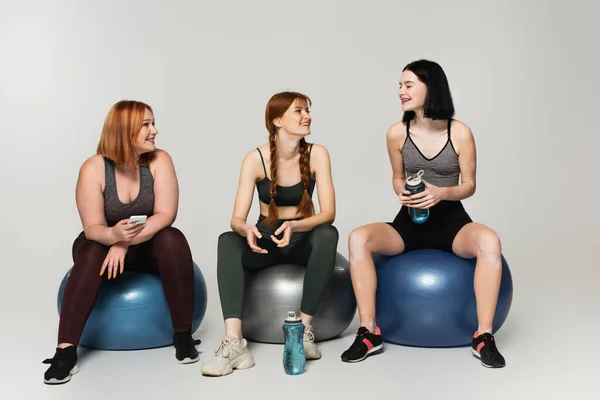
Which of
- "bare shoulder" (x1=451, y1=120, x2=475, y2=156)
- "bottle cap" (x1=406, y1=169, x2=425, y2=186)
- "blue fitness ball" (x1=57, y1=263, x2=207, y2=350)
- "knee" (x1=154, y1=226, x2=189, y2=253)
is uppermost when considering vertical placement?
"bare shoulder" (x1=451, y1=120, x2=475, y2=156)

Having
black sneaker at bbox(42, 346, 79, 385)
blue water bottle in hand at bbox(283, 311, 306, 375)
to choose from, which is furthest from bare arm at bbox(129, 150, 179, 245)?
blue water bottle in hand at bbox(283, 311, 306, 375)

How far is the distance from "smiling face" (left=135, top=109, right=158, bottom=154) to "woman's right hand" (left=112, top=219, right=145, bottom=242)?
46cm

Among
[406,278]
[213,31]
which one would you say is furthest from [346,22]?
[406,278]

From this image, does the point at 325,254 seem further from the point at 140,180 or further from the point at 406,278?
the point at 140,180

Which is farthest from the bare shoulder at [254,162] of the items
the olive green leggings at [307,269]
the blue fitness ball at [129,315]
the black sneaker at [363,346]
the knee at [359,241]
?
the black sneaker at [363,346]

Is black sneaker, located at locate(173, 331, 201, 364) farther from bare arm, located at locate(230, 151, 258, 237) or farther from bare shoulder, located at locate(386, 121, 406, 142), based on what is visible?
bare shoulder, located at locate(386, 121, 406, 142)

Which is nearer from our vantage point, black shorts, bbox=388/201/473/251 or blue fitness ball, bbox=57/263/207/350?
blue fitness ball, bbox=57/263/207/350

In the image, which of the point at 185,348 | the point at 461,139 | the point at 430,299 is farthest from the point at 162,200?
the point at 461,139

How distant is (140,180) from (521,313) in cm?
249

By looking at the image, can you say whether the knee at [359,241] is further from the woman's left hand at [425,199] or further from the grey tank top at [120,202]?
the grey tank top at [120,202]

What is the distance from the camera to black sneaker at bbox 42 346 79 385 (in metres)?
4.18

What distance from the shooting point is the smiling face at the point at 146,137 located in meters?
4.61

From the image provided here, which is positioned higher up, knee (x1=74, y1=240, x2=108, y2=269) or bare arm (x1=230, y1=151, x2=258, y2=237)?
bare arm (x1=230, y1=151, x2=258, y2=237)

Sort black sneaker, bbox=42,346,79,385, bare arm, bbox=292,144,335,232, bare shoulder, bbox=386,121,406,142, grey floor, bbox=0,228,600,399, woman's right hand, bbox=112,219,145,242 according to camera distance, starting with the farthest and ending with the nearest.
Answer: bare shoulder, bbox=386,121,406,142 < bare arm, bbox=292,144,335,232 < woman's right hand, bbox=112,219,145,242 < black sneaker, bbox=42,346,79,385 < grey floor, bbox=0,228,600,399
